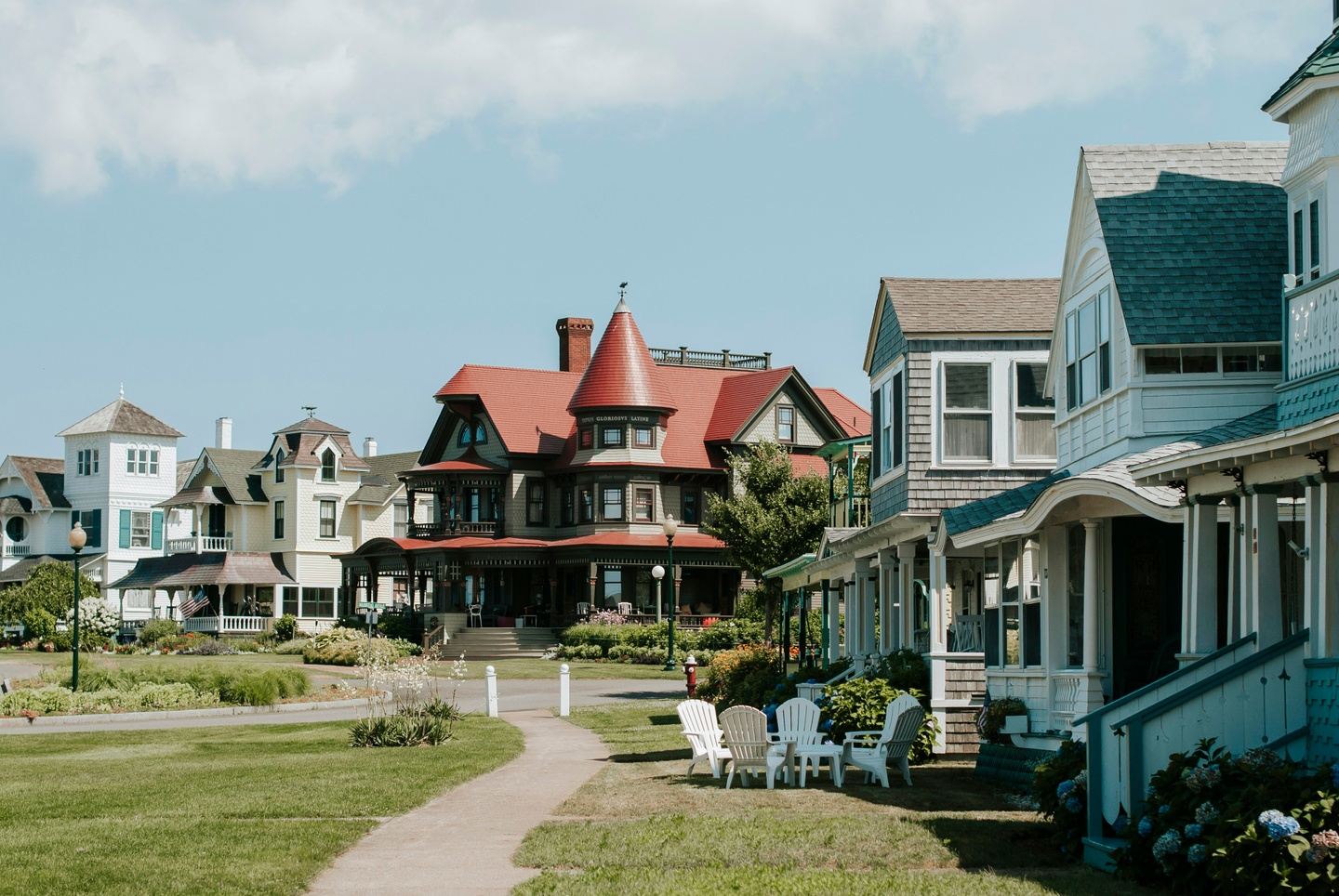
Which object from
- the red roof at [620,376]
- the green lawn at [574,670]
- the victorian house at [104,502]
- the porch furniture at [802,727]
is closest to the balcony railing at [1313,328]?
the porch furniture at [802,727]

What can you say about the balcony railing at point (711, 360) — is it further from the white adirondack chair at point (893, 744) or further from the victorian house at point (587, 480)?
the white adirondack chair at point (893, 744)

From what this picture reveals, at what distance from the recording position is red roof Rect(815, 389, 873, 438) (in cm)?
6303

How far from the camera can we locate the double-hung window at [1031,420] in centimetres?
2416

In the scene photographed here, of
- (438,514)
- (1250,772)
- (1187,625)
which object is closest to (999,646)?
(1187,625)

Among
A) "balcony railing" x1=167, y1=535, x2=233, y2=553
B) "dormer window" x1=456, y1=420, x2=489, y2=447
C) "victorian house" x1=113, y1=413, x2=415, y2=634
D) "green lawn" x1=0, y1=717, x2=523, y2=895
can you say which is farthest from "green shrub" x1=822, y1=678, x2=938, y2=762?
"balcony railing" x1=167, y1=535, x2=233, y2=553

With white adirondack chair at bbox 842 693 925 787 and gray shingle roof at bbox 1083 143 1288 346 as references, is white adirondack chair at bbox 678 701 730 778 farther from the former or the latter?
gray shingle roof at bbox 1083 143 1288 346

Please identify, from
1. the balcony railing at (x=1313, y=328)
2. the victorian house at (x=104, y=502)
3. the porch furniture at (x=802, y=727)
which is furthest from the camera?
the victorian house at (x=104, y=502)

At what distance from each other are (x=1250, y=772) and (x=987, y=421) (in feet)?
46.0

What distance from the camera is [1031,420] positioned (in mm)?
24234

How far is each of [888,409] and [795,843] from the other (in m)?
14.1

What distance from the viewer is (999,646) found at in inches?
788

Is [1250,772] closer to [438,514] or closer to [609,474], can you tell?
[609,474]

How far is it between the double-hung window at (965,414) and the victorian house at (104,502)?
186 ft

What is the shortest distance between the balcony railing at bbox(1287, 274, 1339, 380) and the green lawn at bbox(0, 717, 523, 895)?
867 cm
